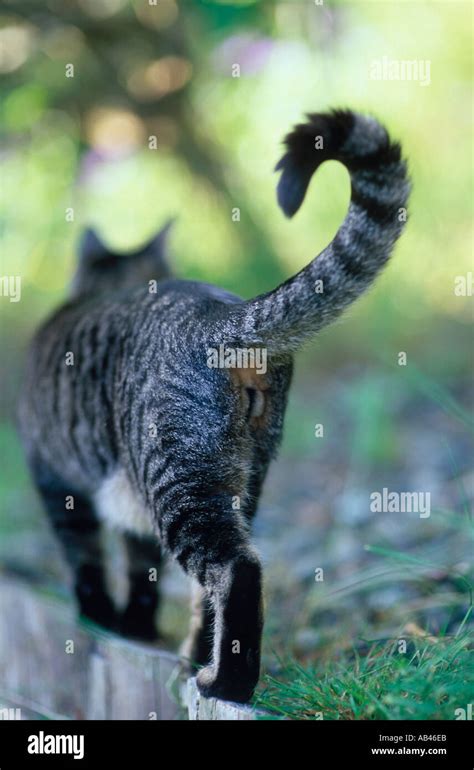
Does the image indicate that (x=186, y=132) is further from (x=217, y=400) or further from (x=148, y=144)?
(x=217, y=400)

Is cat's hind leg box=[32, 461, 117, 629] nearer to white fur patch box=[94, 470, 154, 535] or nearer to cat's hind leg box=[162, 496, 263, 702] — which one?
white fur patch box=[94, 470, 154, 535]

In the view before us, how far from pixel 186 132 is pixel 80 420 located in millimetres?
3701

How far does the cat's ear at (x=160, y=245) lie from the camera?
4.13 m

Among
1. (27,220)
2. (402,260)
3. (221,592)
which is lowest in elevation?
(221,592)

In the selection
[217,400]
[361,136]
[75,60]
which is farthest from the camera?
[75,60]

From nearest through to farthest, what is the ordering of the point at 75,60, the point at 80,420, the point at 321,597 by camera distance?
the point at 80,420, the point at 321,597, the point at 75,60

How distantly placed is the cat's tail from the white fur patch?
784mm

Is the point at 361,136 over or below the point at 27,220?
below

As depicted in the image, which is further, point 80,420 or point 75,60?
point 75,60

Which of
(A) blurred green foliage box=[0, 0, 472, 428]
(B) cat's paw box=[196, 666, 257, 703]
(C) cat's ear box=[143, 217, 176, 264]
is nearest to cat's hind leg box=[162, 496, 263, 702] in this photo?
(B) cat's paw box=[196, 666, 257, 703]

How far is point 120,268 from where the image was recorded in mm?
4145

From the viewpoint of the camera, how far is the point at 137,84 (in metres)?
6.13

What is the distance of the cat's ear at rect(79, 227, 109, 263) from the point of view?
4.27m
